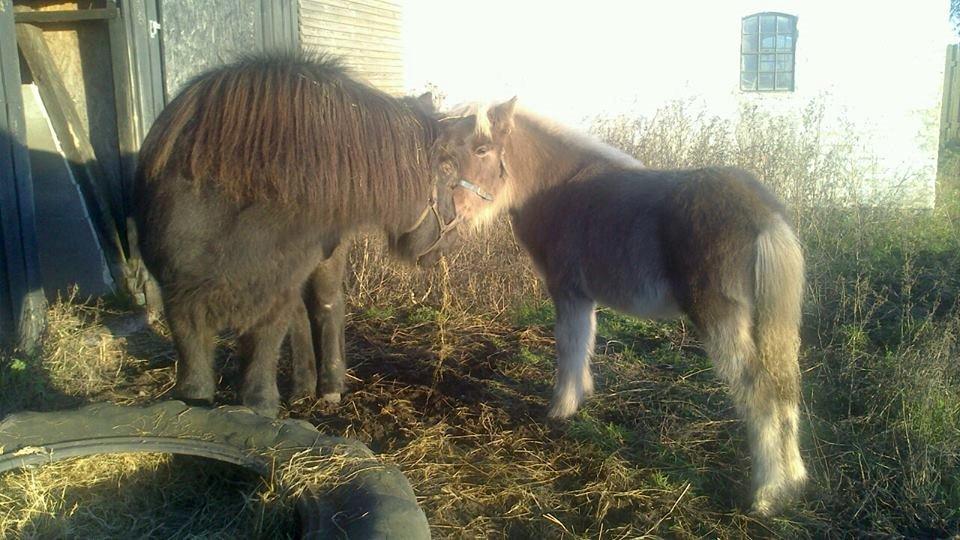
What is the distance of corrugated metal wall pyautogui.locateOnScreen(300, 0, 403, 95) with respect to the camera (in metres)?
11.9

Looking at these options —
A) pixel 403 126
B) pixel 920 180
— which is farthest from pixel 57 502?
pixel 920 180

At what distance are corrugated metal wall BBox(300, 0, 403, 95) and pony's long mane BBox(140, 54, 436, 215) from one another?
7.64 m

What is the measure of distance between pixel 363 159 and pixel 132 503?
179 cm

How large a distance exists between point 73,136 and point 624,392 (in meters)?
4.92

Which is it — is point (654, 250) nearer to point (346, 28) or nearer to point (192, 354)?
point (192, 354)

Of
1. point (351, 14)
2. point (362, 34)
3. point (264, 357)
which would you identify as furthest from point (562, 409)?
point (362, 34)

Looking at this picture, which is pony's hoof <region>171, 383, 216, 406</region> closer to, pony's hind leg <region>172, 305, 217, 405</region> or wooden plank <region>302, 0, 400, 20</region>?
pony's hind leg <region>172, 305, 217, 405</region>

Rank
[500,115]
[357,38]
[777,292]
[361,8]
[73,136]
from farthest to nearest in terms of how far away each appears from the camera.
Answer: [361,8] → [357,38] → [73,136] → [500,115] → [777,292]

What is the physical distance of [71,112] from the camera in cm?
616

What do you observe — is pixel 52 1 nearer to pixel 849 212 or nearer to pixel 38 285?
pixel 38 285

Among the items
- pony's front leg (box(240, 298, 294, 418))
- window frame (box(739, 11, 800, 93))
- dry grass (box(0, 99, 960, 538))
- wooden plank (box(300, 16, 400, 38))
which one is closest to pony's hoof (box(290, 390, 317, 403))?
dry grass (box(0, 99, 960, 538))

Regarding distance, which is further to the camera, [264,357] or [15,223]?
[15,223]

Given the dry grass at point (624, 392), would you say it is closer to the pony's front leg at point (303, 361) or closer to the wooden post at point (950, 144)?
the pony's front leg at point (303, 361)

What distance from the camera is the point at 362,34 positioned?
13.8 metres
